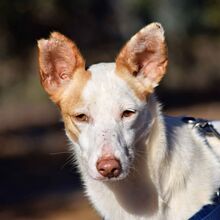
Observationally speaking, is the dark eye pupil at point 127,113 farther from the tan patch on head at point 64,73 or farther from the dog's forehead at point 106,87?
the tan patch on head at point 64,73

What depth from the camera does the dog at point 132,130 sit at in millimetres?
4668

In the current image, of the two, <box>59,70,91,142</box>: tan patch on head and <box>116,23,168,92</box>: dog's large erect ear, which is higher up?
<box>116,23,168,92</box>: dog's large erect ear

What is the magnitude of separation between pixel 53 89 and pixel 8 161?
12659 millimetres

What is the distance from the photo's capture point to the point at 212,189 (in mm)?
4855

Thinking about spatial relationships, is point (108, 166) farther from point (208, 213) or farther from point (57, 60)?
point (57, 60)

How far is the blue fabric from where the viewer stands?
4676mm

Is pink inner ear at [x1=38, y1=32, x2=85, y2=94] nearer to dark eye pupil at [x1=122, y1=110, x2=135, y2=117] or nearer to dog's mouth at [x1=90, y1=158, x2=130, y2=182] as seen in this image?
dark eye pupil at [x1=122, y1=110, x2=135, y2=117]

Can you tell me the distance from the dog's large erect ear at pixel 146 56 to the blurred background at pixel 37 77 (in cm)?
561

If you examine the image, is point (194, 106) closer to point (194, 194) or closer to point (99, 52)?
point (99, 52)

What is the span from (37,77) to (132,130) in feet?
65.2

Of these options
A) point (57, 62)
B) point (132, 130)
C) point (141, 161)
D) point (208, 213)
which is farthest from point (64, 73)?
point (208, 213)

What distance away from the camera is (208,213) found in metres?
4.70

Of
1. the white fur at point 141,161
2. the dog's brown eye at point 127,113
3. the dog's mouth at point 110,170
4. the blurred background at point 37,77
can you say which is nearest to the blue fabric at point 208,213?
the white fur at point 141,161

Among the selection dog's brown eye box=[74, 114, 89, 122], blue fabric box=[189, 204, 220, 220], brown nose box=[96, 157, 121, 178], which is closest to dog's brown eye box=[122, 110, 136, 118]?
dog's brown eye box=[74, 114, 89, 122]
